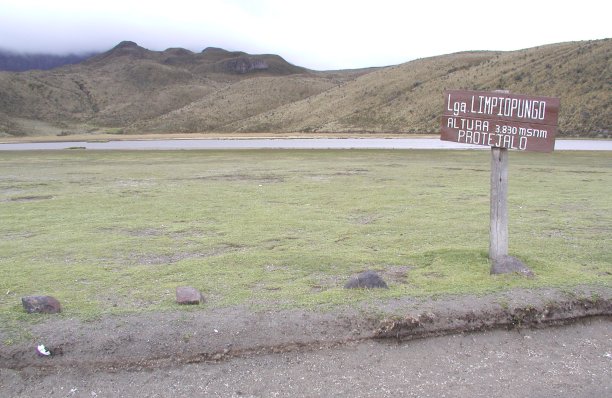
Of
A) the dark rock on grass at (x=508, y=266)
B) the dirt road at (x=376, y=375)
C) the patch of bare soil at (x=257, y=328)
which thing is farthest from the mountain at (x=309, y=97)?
the dirt road at (x=376, y=375)

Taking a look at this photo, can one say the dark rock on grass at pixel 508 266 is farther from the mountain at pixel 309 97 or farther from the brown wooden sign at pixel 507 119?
the mountain at pixel 309 97

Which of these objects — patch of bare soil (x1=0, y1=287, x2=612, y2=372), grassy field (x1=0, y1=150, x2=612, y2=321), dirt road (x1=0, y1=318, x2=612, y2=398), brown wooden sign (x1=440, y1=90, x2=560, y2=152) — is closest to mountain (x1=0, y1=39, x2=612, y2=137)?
grassy field (x1=0, y1=150, x2=612, y2=321)

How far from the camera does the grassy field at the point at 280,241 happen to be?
22.8 ft

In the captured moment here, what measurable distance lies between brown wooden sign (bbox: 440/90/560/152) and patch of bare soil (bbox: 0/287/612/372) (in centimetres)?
231

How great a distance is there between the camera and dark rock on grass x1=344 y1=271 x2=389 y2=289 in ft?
21.9

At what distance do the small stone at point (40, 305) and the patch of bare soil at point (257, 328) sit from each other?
0.27 meters

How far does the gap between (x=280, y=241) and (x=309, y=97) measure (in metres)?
119

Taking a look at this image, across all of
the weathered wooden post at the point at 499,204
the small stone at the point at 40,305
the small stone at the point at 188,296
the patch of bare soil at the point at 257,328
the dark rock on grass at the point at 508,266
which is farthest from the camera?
the weathered wooden post at the point at 499,204

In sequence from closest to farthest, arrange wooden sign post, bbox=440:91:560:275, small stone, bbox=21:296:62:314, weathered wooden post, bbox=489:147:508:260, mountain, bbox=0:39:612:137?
small stone, bbox=21:296:62:314 < wooden sign post, bbox=440:91:560:275 < weathered wooden post, bbox=489:147:508:260 < mountain, bbox=0:39:612:137

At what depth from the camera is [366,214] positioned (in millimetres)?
13109

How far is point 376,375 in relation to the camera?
4887 mm

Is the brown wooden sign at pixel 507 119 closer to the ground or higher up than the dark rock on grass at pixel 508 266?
higher up

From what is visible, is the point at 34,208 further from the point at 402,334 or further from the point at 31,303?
the point at 402,334

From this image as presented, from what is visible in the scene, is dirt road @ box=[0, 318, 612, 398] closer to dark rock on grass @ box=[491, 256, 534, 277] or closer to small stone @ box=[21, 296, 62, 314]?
small stone @ box=[21, 296, 62, 314]
